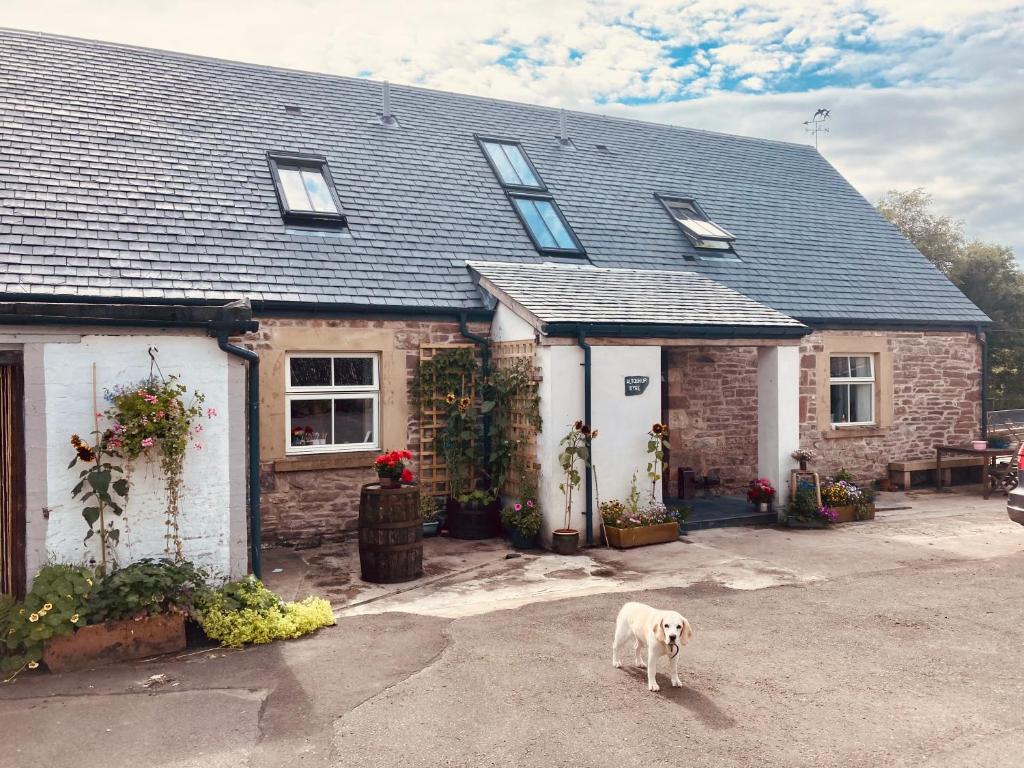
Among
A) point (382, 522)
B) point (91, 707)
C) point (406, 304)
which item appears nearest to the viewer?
point (91, 707)

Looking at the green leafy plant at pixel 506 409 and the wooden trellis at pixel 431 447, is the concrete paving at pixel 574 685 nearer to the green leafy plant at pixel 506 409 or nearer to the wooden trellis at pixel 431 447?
the green leafy plant at pixel 506 409

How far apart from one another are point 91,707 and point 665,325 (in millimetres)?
7340

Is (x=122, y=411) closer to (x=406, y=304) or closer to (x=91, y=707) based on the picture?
(x=91, y=707)

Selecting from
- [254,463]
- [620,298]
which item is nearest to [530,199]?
[620,298]

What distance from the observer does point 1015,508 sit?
8.56 m

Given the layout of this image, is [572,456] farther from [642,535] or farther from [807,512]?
[807,512]

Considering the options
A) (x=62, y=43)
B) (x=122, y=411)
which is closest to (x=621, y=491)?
(x=122, y=411)

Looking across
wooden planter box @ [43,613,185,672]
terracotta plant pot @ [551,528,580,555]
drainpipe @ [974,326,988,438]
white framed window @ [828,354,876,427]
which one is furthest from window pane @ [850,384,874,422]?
wooden planter box @ [43,613,185,672]

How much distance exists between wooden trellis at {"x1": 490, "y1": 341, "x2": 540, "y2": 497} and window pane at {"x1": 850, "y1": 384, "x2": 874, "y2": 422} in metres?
6.95

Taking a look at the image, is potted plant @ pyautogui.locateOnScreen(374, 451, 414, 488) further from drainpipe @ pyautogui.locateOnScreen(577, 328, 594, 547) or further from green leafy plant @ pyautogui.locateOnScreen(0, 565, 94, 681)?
green leafy plant @ pyautogui.locateOnScreen(0, 565, 94, 681)

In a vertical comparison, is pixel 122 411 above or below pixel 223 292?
below

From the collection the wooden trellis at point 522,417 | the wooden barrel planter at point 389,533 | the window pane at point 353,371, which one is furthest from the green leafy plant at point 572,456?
the window pane at point 353,371

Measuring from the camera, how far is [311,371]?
10.4 metres

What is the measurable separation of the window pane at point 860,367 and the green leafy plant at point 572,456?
670 cm
